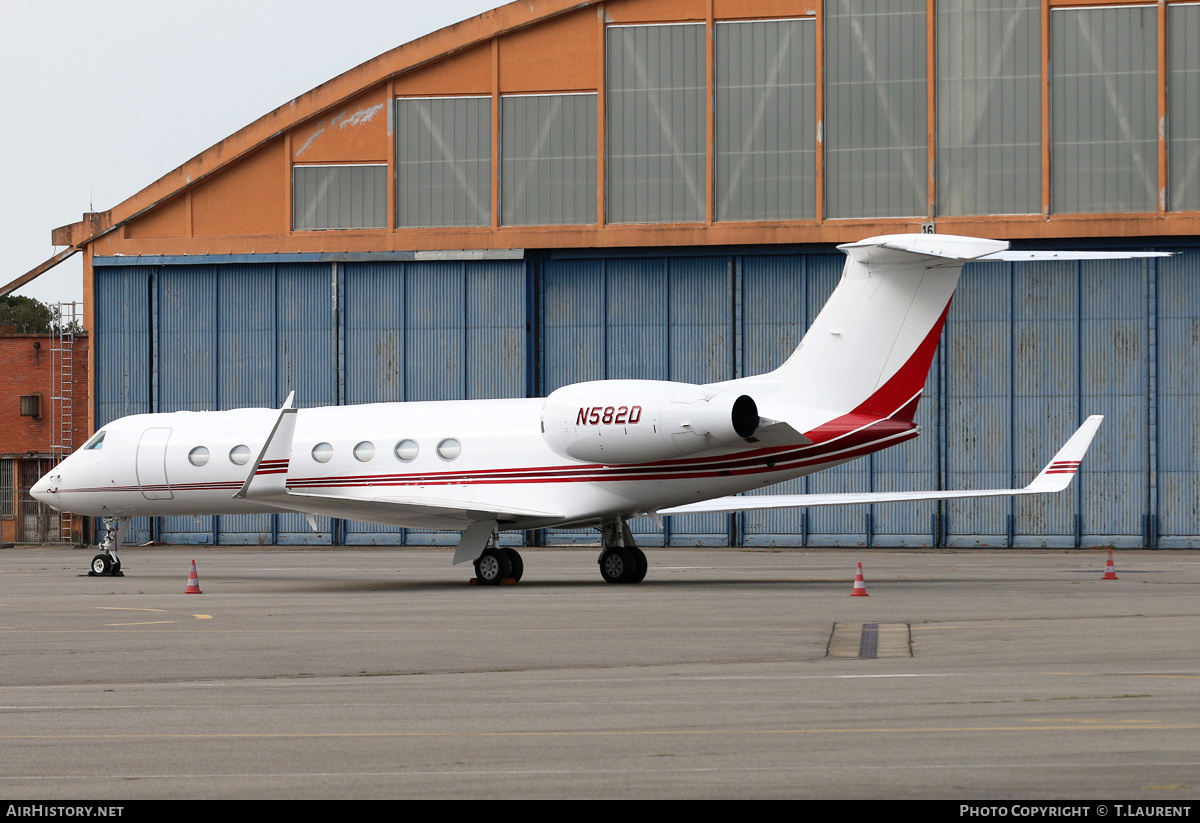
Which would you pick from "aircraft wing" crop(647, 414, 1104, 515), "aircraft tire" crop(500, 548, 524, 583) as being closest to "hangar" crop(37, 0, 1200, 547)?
"aircraft wing" crop(647, 414, 1104, 515)

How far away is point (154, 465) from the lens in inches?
1064

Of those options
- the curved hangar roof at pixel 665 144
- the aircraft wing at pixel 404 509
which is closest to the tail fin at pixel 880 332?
the aircraft wing at pixel 404 509

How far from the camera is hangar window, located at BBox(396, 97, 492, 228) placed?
131ft

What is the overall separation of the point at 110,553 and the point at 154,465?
2179 millimetres

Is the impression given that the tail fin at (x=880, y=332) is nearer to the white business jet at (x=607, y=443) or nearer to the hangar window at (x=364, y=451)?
the white business jet at (x=607, y=443)

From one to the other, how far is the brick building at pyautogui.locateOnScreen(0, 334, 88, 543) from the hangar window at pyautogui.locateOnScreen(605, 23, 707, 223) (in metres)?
17.5

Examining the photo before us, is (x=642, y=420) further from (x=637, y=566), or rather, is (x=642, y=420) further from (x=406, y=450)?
(x=406, y=450)

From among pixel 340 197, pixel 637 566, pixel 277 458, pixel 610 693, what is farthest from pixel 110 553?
pixel 610 693

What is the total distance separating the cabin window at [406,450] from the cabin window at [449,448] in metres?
0.47

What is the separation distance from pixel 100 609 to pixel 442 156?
23.0 meters

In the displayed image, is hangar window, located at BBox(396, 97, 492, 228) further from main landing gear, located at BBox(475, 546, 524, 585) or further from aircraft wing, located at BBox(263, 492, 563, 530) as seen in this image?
main landing gear, located at BBox(475, 546, 524, 585)

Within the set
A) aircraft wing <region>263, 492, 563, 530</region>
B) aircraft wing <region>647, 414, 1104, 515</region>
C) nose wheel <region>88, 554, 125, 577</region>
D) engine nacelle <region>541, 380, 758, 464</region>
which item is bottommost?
nose wheel <region>88, 554, 125, 577</region>

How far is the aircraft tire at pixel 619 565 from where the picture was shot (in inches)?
928
